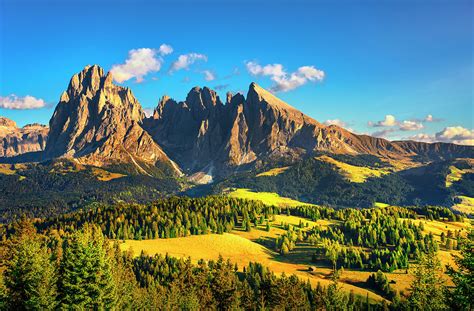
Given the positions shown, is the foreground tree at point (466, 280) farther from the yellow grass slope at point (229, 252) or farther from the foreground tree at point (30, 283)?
the yellow grass slope at point (229, 252)

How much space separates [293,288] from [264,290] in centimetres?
740

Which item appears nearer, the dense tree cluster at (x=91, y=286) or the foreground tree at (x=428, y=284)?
the dense tree cluster at (x=91, y=286)

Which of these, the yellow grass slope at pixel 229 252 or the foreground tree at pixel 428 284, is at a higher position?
the foreground tree at pixel 428 284

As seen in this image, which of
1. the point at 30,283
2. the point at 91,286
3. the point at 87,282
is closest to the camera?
the point at 91,286

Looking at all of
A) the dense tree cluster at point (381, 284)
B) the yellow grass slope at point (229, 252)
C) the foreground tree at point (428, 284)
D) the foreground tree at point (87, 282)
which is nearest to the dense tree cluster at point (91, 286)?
the foreground tree at point (87, 282)

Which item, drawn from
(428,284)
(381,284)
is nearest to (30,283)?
(428,284)

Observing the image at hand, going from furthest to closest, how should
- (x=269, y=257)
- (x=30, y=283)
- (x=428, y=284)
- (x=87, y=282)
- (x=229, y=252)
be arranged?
1. (x=269, y=257)
2. (x=229, y=252)
3. (x=428, y=284)
4. (x=30, y=283)
5. (x=87, y=282)

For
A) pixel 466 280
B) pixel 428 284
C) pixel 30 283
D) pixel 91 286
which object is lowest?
pixel 428 284

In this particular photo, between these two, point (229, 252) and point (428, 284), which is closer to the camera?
point (428, 284)

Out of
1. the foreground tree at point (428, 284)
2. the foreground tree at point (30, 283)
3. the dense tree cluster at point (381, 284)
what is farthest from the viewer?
the dense tree cluster at point (381, 284)

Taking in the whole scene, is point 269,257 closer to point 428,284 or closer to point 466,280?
point 428,284

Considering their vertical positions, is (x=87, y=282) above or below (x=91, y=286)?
above

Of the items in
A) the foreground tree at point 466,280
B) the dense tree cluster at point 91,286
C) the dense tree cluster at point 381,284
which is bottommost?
the dense tree cluster at point 381,284

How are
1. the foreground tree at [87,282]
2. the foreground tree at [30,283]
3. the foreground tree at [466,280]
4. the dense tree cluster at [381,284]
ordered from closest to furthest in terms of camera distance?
the foreground tree at [466,280] < the foreground tree at [87,282] < the foreground tree at [30,283] < the dense tree cluster at [381,284]
